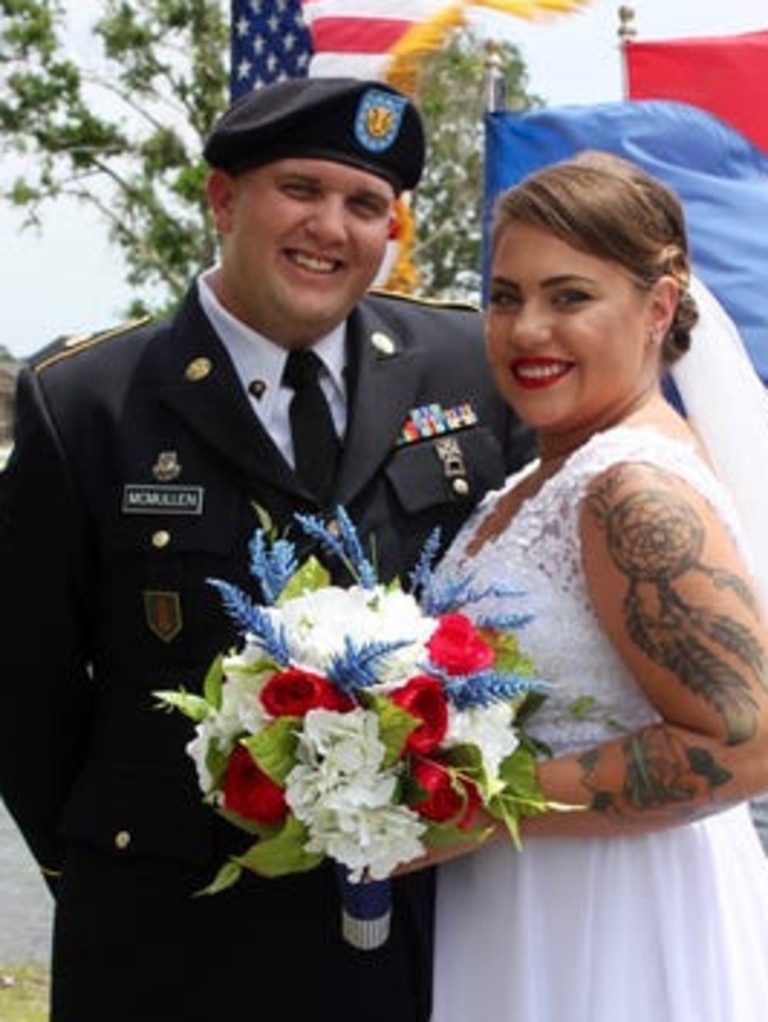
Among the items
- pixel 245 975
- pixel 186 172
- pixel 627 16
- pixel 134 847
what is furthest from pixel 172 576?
pixel 186 172

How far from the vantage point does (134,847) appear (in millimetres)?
2998

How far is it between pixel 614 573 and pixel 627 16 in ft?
17.3

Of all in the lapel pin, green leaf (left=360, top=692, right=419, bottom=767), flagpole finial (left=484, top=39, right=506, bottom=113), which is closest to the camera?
green leaf (left=360, top=692, right=419, bottom=767)

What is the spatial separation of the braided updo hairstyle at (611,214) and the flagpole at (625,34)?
15.4 ft

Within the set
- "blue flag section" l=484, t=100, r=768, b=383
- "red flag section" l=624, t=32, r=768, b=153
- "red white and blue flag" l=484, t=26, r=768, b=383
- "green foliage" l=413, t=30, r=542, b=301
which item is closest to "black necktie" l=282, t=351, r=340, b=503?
"blue flag section" l=484, t=100, r=768, b=383

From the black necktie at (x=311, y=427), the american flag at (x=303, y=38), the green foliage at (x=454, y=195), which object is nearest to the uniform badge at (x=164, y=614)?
the black necktie at (x=311, y=427)

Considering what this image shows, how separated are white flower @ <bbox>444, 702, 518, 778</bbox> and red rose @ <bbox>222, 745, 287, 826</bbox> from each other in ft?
0.74

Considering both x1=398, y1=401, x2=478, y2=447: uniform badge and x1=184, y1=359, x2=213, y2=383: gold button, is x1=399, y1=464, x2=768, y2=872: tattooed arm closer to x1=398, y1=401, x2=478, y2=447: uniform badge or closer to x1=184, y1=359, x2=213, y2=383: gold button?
x1=398, y1=401, x2=478, y2=447: uniform badge

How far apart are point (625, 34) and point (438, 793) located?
221 inches

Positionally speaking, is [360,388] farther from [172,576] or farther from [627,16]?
[627,16]

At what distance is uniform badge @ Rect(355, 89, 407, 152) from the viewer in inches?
121

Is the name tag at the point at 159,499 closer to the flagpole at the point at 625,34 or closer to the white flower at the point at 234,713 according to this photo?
the white flower at the point at 234,713

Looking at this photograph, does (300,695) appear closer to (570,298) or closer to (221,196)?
(570,298)

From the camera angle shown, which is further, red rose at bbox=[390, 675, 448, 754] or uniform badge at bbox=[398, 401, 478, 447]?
uniform badge at bbox=[398, 401, 478, 447]
